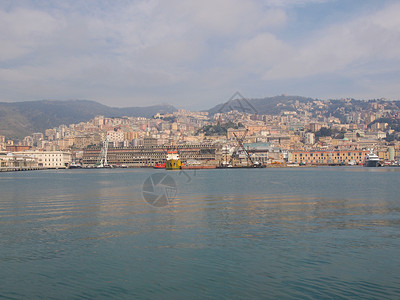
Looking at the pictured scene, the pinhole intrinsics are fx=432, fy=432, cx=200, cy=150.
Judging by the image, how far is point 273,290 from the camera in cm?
802

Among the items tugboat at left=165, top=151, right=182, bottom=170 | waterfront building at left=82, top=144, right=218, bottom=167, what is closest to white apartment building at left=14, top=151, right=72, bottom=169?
waterfront building at left=82, top=144, right=218, bottom=167

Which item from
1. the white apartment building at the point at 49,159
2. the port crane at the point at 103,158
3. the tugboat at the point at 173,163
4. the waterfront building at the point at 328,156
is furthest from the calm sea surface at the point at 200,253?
the port crane at the point at 103,158

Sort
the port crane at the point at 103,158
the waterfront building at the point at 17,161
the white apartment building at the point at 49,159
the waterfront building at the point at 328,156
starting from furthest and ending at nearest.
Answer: the port crane at the point at 103,158
the waterfront building at the point at 328,156
the white apartment building at the point at 49,159
the waterfront building at the point at 17,161

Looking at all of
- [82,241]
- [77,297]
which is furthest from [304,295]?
[82,241]

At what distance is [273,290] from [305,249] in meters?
3.12

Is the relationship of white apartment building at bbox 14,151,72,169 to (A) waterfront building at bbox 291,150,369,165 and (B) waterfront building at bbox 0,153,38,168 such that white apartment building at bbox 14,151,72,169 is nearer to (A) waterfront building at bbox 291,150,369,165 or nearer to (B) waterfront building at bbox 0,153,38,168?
(B) waterfront building at bbox 0,153,38,168

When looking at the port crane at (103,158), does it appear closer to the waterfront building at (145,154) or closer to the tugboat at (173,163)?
the waterfront building at (145,154)

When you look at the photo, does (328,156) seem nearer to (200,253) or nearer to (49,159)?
(49,159)

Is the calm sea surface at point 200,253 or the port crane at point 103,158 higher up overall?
the port crane at point 103,158

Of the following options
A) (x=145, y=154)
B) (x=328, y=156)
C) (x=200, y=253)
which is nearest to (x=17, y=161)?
(x=145, y=154)

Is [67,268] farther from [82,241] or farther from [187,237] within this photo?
[187,237]

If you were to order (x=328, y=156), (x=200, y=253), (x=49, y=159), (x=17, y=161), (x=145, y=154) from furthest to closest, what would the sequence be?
1. (x=145, y=154)
2. (x=328, y=156)
3. (x=49, y=159)
4. (x=17, y=161)
5. (x=200, y=253)

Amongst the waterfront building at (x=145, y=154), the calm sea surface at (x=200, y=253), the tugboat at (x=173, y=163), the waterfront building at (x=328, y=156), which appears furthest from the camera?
the waterfront building at (x=328, y=156)

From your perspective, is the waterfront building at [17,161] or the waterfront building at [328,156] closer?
the waterfront building at [17,161]
